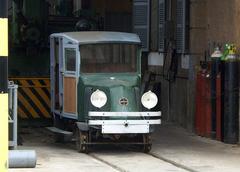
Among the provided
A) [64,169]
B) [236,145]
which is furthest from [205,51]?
[64,169]

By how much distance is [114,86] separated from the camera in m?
12.3

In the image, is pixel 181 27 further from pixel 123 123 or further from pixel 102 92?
pixel 123 123

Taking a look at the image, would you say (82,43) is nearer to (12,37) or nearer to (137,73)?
(137,73)

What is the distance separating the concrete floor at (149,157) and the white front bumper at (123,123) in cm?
49

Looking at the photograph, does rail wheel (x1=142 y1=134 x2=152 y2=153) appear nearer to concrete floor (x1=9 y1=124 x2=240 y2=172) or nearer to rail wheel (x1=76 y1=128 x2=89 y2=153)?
concrete floor (x1=9 y1=124 x2=240 y2=172)

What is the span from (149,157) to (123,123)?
2.63 feet

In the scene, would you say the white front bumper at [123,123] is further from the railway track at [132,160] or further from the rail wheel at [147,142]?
the railway track at [132,160]

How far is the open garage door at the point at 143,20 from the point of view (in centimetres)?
1989

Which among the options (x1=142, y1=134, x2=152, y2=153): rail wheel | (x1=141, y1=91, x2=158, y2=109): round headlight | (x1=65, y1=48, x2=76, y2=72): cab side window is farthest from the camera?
(x1=65, y1=48, x2=76, y2=72): cab side window

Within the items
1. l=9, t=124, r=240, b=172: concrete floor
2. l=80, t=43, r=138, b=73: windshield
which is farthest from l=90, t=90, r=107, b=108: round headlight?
l=80, t=43, r=138, b=73: windshield

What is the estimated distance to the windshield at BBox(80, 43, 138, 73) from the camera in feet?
43.0

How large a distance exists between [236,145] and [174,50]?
183 inches

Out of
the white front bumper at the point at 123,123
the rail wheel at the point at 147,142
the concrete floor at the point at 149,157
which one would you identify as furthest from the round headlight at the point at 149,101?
the concrete floor at the point at 149,157

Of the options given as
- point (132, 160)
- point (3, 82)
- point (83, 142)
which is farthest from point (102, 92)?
point (3, 82)
